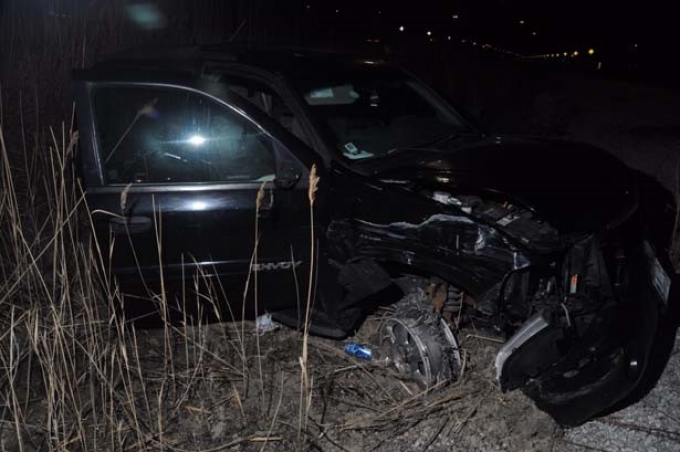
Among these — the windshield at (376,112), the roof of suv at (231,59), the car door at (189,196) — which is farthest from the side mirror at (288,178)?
the roof of suv at (231,59)

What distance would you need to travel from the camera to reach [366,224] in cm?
296

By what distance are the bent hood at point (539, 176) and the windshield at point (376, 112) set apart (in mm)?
223

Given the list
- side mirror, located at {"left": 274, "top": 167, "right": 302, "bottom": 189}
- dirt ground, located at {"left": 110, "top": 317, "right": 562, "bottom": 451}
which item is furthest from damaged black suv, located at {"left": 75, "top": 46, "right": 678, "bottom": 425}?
dirt ground, located at {"left": 110, "top": 317, "right": 562, "bottom": 451}

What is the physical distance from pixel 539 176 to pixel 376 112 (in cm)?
107

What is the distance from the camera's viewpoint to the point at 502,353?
104 inches

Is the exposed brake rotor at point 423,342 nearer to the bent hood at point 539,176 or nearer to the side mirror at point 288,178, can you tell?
the bent hood at point 539,176

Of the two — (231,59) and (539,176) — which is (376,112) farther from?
(539,176)

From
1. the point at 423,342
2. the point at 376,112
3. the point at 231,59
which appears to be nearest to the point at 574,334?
the point at 423,342

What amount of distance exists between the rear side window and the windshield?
43 centimetres

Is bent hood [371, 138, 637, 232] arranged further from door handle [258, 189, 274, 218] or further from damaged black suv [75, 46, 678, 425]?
door handle [258, 189, 274, 218]

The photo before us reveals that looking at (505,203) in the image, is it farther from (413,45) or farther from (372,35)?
(372,35)

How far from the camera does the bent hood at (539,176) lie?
2795 millimetres

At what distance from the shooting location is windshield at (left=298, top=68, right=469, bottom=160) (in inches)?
133

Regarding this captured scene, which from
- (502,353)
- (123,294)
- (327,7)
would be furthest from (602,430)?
(327,7)
